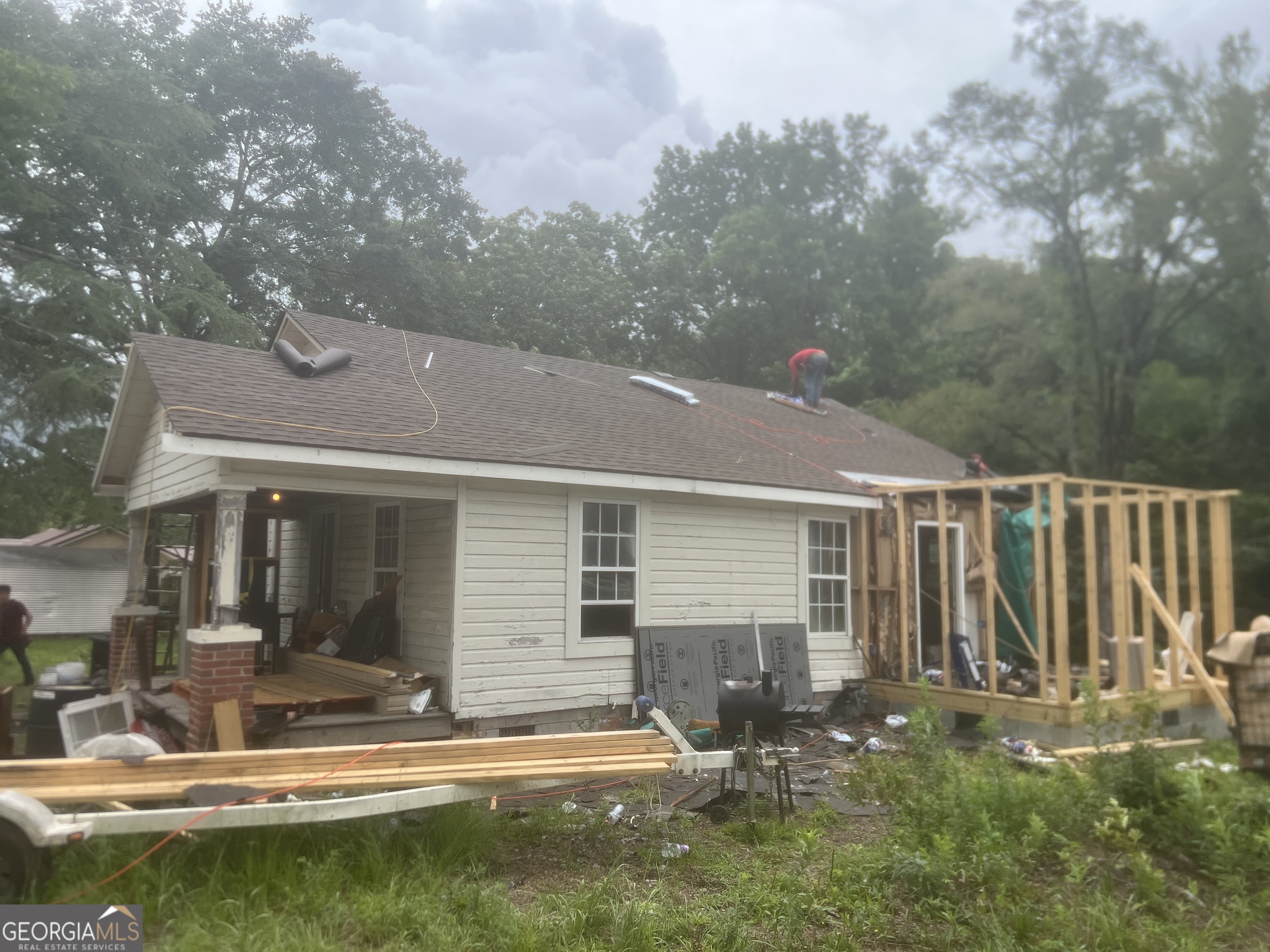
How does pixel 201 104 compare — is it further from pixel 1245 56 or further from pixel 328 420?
pixel 1245 56

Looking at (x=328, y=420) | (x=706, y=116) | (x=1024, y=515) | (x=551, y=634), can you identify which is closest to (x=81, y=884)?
(x=328, y=420)

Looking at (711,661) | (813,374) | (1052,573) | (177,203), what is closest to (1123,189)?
(813,374)

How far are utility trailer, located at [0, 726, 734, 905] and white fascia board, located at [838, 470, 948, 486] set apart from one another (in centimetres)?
650

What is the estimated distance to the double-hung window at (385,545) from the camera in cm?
995

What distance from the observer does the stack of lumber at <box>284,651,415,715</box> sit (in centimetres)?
821

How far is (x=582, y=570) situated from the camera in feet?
31.4

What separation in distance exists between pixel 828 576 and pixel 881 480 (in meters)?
2.60

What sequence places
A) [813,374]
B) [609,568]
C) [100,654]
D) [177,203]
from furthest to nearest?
[177,203] < [813,374] < [100,654] < [609,568]

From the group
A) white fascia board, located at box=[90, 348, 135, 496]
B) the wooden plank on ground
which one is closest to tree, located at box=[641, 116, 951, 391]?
white fascia board, located at box=[90, 348, 135, 496]

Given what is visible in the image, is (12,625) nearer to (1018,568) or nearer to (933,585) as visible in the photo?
(933,585)

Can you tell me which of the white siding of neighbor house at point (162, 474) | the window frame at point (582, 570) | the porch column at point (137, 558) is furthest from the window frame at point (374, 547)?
the porch column at point (137, 558)

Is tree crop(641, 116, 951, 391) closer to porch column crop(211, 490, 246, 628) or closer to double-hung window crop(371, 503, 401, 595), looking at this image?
double-hung window crop(371, 503, 401, 595)

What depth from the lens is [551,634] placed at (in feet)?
30.4

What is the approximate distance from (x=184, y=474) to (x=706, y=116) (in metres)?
65.8
